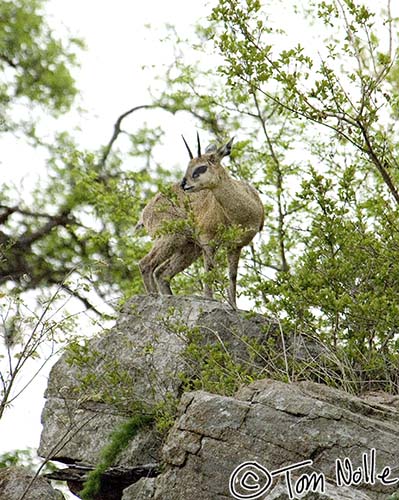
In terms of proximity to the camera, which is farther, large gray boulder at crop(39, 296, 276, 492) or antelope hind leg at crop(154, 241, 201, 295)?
antelope hind leg at crop(154, 241, 201, 295)

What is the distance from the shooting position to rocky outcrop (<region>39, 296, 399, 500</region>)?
29.5 ft

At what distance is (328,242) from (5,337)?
132 inches

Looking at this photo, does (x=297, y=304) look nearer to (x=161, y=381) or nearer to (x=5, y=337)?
(x=161, y=381)

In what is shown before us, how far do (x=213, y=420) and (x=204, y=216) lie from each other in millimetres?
4370

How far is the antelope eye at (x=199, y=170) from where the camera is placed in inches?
522

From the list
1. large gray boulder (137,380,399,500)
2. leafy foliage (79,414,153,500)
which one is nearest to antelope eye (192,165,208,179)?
leafy foliage (79,414,153,500)

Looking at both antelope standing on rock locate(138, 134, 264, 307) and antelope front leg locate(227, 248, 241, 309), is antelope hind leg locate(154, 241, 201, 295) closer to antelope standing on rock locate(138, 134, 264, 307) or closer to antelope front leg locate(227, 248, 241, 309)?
antelope standing on rock locate(138, 134, 264, 307)

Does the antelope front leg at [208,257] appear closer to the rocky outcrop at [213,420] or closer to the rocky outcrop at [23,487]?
the rocky outcrop at [213,420]
